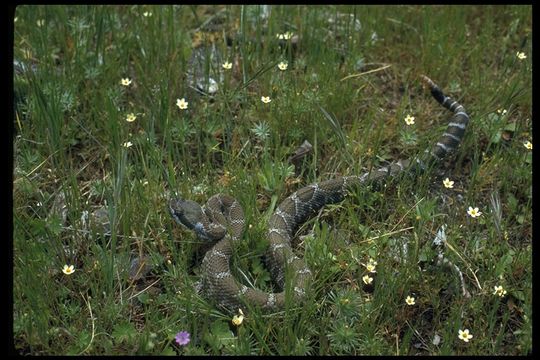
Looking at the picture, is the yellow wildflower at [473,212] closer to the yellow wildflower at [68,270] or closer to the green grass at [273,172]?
the green grass at [273,172]

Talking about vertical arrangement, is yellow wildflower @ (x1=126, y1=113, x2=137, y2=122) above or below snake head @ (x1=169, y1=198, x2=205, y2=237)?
above

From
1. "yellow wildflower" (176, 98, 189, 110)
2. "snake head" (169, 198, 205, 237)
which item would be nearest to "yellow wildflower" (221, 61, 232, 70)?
"yellow wildflower" (176, 98, 189, 110)

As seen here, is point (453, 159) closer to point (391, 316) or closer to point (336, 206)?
point (336, 206)

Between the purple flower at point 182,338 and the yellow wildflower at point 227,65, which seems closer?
the purple flower at point 182,338

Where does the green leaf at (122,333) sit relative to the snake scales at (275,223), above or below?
below

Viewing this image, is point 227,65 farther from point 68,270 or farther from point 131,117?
point 68,270

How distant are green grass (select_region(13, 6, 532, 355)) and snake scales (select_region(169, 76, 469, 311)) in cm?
11

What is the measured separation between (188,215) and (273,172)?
2.76 feet

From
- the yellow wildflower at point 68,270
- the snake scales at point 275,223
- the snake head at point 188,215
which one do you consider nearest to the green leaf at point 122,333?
the yellow wildflower at point 68,270

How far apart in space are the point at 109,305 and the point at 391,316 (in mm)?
2047

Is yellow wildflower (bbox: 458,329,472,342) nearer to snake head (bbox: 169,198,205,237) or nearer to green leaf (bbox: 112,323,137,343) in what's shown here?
snake head (bbox: 169,198,205,237)

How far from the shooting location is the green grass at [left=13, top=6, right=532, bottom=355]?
4820 mm

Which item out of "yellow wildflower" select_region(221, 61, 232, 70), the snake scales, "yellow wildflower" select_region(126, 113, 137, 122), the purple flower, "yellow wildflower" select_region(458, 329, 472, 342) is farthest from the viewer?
"yellow wildflower" select_region(221, 61, 232, 70)

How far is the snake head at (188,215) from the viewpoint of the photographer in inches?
214
